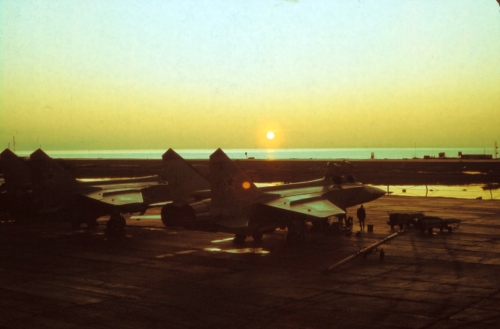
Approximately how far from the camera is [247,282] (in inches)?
800

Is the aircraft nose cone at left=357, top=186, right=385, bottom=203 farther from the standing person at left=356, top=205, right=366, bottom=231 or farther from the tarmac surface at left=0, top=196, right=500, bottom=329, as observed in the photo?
the tarmac surface at left=0, top=196, right=500, bottom=329

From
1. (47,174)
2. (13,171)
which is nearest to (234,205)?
(47,174)

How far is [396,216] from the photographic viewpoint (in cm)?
3456

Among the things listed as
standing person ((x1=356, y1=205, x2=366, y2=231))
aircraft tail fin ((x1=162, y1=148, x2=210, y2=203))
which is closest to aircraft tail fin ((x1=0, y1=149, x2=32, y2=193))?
aircraft tail fin ((x1=162, y1=148, x2=210, y2=203))

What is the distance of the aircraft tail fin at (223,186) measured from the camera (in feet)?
87.8

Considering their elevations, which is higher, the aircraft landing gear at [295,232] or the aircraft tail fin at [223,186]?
the aircraft tail fin at [223,186]

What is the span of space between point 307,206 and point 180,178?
A: 764cm

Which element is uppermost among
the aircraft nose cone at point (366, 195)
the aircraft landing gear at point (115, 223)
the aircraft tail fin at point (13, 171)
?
the aircraft tail fin at point (13, 171)

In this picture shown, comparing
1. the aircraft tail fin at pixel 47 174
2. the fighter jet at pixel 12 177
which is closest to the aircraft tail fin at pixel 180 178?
the aircraft tail fin at pixel 47 174

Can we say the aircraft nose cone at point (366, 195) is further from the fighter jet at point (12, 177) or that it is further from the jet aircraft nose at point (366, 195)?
the fighter jet at point (12, 177)

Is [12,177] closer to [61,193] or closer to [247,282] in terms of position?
[61,193]

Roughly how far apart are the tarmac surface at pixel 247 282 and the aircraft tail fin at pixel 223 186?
2.39 meters

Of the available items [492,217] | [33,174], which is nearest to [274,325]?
[33,174]

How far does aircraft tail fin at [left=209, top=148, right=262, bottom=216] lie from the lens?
87.8 ft
